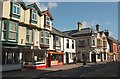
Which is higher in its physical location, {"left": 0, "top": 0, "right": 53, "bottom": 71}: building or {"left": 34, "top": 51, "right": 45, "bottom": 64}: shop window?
{"left": 0, "top": 0, "right": 53, "bottom": 71}: building

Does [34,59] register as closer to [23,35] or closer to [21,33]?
[23,35]

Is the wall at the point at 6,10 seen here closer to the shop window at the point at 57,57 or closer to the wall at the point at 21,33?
the wall at the point at 21,33

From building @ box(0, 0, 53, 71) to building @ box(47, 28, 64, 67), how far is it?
2531 mm

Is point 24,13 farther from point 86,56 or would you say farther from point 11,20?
point 86,56

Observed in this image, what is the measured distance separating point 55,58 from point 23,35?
35.2 ft

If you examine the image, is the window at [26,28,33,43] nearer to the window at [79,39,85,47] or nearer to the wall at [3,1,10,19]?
the wall at [3,1,10,19]

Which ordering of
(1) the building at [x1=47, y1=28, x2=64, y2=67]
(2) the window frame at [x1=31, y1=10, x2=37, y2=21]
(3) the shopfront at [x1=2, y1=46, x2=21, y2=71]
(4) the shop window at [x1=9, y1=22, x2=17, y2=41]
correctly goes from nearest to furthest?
(3) the shopfront at [x1=2, y1=46, x2=21, y2=71] → (4) the shop window at [x1=9, y1=22, x2=17, y2=41] → (2) the window frame at [x1=31, y1=10, x2=37, y2=21] → (1) the building at [x1=47, y1=28, x2=64, y2=67]

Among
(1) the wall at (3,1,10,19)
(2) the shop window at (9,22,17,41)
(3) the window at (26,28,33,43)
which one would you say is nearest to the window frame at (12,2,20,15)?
(1) the wall at (3,1,10,19)

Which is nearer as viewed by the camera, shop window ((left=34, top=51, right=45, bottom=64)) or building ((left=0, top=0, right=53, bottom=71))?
building ((left=0, top=0, right=53, bottom=71))

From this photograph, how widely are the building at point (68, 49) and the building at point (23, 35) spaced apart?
29.5ft

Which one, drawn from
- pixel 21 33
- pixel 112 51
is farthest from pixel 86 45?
pixel 21 33

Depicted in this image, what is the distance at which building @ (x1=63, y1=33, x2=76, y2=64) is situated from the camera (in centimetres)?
4240

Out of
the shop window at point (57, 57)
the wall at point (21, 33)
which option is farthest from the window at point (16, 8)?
the shop window at point (57, 57)

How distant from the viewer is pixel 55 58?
3706 centimetres
